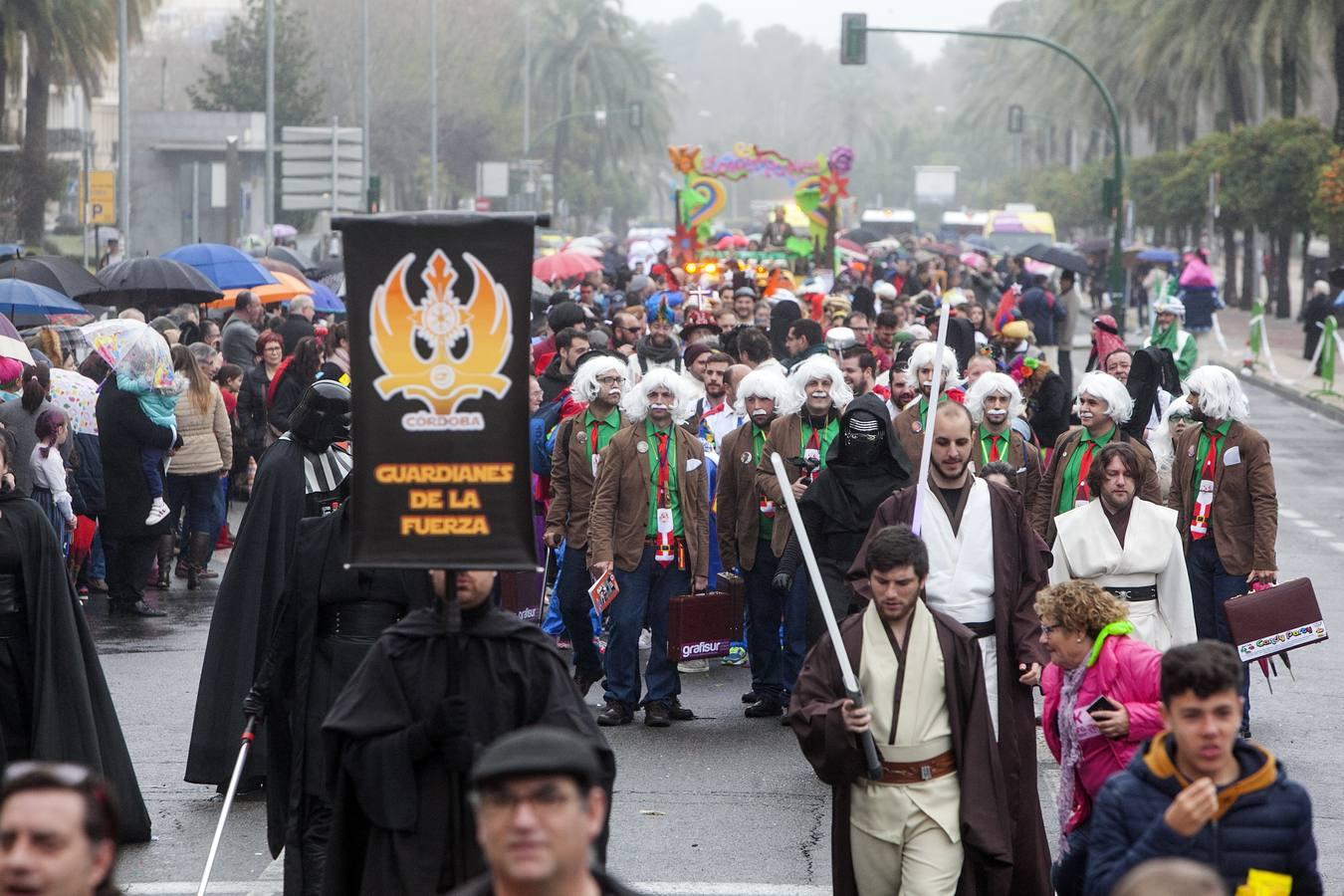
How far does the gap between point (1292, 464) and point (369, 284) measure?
18.8 m

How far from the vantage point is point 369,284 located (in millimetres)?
5023

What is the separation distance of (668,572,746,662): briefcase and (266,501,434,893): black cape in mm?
3591

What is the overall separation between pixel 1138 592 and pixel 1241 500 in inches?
79.4

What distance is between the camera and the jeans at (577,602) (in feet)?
35.3

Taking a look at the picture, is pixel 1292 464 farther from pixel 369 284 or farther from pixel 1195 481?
pixel 369 284

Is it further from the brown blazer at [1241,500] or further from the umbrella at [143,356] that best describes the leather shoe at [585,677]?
the umbrella at [143,356]

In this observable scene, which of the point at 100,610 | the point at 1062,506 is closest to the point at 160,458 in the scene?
the point at 100,610

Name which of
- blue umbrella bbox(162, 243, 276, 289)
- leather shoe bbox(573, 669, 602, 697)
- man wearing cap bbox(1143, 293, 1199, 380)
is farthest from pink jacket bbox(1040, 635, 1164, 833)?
blue umbrella bbox(162, 243, 276, 289)

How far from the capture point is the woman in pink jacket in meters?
6.18

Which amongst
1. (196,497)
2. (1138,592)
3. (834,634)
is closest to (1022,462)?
(1138,592)

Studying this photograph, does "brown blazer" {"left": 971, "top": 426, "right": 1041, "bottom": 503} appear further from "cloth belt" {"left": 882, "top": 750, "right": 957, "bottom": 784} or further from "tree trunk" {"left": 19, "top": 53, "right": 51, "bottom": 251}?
"tree trunk" {"left": 19, "top": 53, "right": 51, "bottom": 251}

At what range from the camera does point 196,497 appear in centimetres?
1430

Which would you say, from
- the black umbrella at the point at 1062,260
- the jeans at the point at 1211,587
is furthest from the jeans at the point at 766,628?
the black umbrella at the point at 1062,260

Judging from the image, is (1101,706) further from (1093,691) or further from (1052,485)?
(1052,485)
